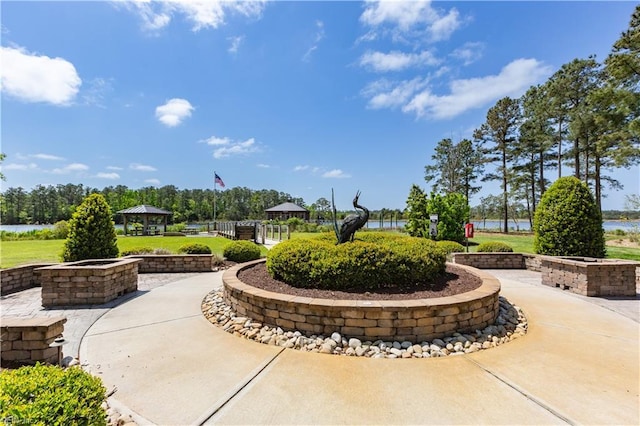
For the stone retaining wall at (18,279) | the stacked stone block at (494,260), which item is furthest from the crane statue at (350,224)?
the stone retaining wall at (18,279)

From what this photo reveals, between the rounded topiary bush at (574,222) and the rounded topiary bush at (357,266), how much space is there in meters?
4.88

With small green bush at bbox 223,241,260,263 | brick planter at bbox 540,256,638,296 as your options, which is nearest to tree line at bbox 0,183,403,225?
small green bush at bbox 223,241,260,263

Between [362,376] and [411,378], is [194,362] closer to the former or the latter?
[362,376]

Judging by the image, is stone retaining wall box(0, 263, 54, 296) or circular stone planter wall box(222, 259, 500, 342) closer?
circular stone planter wall box(222, 259, 500, 342)

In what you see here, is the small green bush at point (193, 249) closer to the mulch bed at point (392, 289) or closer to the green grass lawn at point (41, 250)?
the green grass lawn at point (41, 250)

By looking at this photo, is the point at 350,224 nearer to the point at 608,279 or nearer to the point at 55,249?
the point at 608,279

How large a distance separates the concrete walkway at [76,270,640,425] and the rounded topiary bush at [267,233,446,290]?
1.29 metres

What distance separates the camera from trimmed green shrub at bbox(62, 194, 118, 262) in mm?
6516

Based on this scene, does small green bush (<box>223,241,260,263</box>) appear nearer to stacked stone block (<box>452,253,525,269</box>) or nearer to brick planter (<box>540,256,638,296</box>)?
stacked stone block (<box>452,253,525,269</box>)

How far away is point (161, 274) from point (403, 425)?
305 inches

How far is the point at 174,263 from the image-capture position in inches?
327

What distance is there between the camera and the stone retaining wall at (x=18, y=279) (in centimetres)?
586

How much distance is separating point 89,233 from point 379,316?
6.84 metres

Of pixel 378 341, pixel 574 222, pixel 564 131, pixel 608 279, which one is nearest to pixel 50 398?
pixel 378 341
